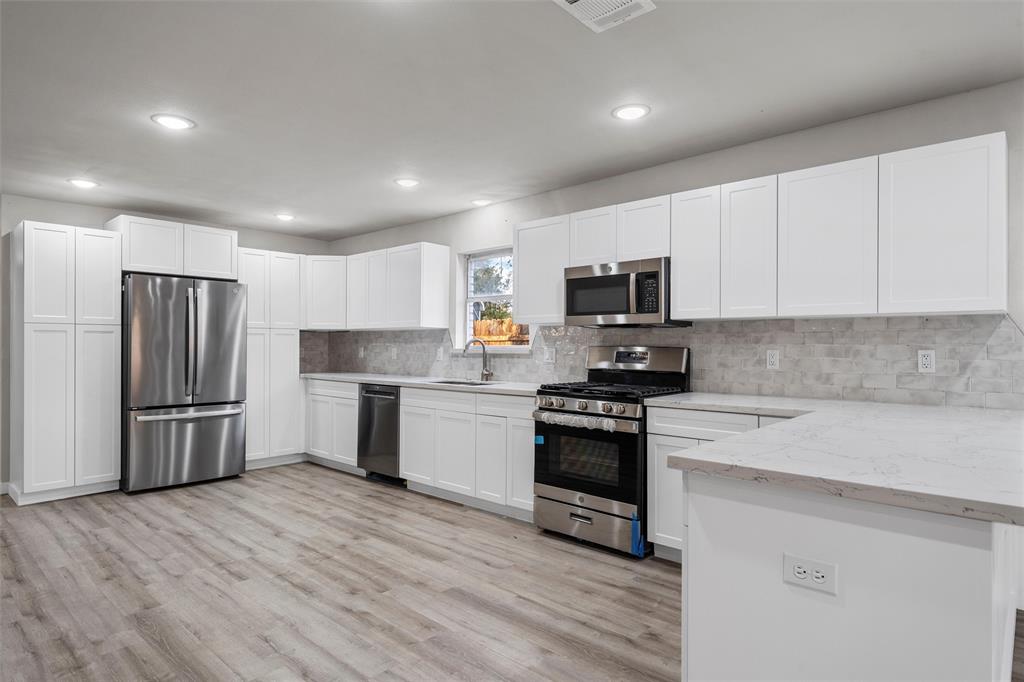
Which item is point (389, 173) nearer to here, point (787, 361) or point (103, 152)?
point (103, 152)

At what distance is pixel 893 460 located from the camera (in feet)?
4.71

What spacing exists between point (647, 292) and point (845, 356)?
44.2 inches

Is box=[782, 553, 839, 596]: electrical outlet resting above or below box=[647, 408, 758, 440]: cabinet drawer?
below

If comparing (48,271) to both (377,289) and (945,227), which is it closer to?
(377,289)

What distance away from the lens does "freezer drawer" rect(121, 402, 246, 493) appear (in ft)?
15.3

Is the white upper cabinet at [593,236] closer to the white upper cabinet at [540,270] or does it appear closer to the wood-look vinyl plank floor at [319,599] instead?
the white upper cabinet at [540,270]

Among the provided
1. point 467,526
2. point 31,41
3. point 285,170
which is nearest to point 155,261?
point 285,170

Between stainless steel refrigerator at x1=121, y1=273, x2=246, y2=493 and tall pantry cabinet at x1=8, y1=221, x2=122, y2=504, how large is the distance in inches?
5.4

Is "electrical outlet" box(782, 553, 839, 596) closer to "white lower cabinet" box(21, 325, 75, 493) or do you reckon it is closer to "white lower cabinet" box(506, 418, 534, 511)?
"white lower cabinet" box(506, 418, 534, 511)

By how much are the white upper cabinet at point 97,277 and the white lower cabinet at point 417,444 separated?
2467 mm

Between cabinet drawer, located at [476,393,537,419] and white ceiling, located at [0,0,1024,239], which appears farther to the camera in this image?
cabinet drawer, located at [476,393,537,419]

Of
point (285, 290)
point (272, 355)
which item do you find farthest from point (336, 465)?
point (285, 290)

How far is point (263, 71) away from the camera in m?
2.64

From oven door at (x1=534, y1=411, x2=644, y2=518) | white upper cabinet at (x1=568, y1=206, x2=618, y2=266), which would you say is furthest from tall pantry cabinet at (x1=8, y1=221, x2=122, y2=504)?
white upper cabinet at (x1=568, y1=206, x2=618, y2=266)
